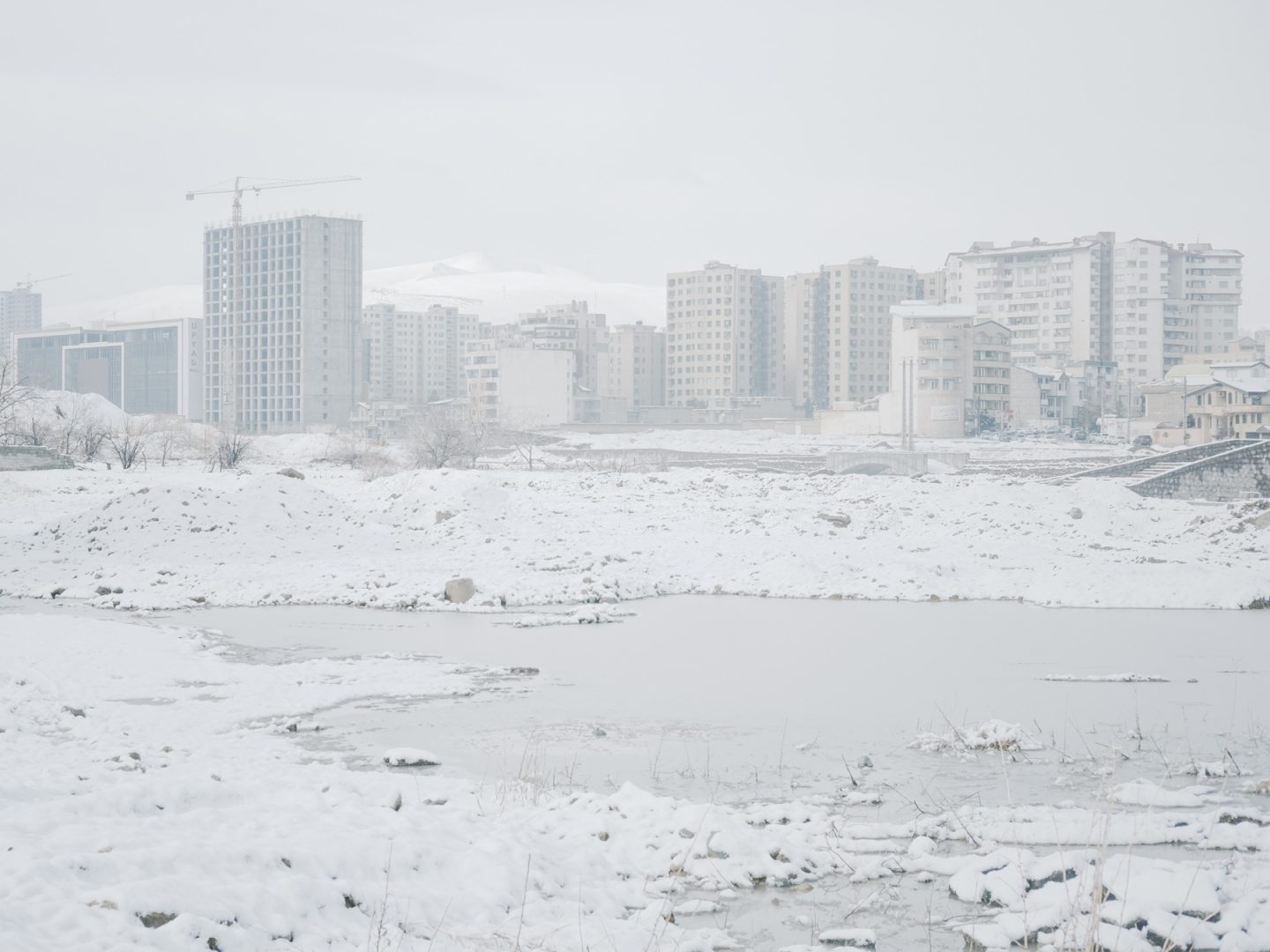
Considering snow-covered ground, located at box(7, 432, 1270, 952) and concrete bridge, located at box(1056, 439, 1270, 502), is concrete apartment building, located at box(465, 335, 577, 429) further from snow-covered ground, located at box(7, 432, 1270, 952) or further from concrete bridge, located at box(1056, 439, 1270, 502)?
snow-covered ground, located at box(7, 432, 1270, 952)

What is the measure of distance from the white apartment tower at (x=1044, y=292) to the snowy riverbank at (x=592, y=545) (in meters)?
122

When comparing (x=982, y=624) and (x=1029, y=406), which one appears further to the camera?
(x=1029, y=406)

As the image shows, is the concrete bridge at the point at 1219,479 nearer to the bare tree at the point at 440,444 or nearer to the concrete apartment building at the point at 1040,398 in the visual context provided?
the bare tree at the point at 440,444

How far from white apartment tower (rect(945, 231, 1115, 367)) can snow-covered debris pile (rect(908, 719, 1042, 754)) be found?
15239 cm

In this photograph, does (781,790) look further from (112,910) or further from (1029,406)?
(1029,406)

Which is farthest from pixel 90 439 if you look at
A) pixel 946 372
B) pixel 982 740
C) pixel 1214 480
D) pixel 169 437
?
pixel 946 372

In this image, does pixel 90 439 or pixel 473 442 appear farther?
pixel 473 442

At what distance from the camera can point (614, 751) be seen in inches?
496

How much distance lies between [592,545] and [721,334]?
15690 cm

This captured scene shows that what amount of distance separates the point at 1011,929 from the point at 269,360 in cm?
18629

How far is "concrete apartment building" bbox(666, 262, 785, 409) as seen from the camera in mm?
187500

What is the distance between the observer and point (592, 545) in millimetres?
33031

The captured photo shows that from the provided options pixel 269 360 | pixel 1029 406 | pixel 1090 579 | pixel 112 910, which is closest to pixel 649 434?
pixel 1029 406

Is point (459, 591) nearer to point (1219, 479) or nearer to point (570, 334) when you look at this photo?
point (1219, 479)
